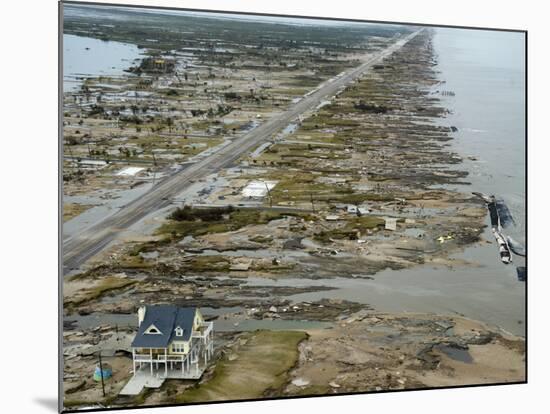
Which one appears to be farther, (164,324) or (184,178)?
(184,178)

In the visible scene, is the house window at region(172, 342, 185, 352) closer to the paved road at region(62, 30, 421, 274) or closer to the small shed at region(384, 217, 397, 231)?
the paved road at region(62, 30, 421, 274)

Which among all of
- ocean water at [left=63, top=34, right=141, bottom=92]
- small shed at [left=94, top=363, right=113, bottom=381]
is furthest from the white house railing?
ocean water at [left=63, top=34, right=141, bottom=92]

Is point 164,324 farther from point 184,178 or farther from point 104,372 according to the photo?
point 184,178

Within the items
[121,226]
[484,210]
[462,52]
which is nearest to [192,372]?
[121,226]

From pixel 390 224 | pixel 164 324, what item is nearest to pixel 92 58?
pixel 164 324

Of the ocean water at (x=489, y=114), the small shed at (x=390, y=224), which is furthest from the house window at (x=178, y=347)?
the ocean water at (x=489, y=114)

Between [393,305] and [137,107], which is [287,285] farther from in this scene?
[137,107]
